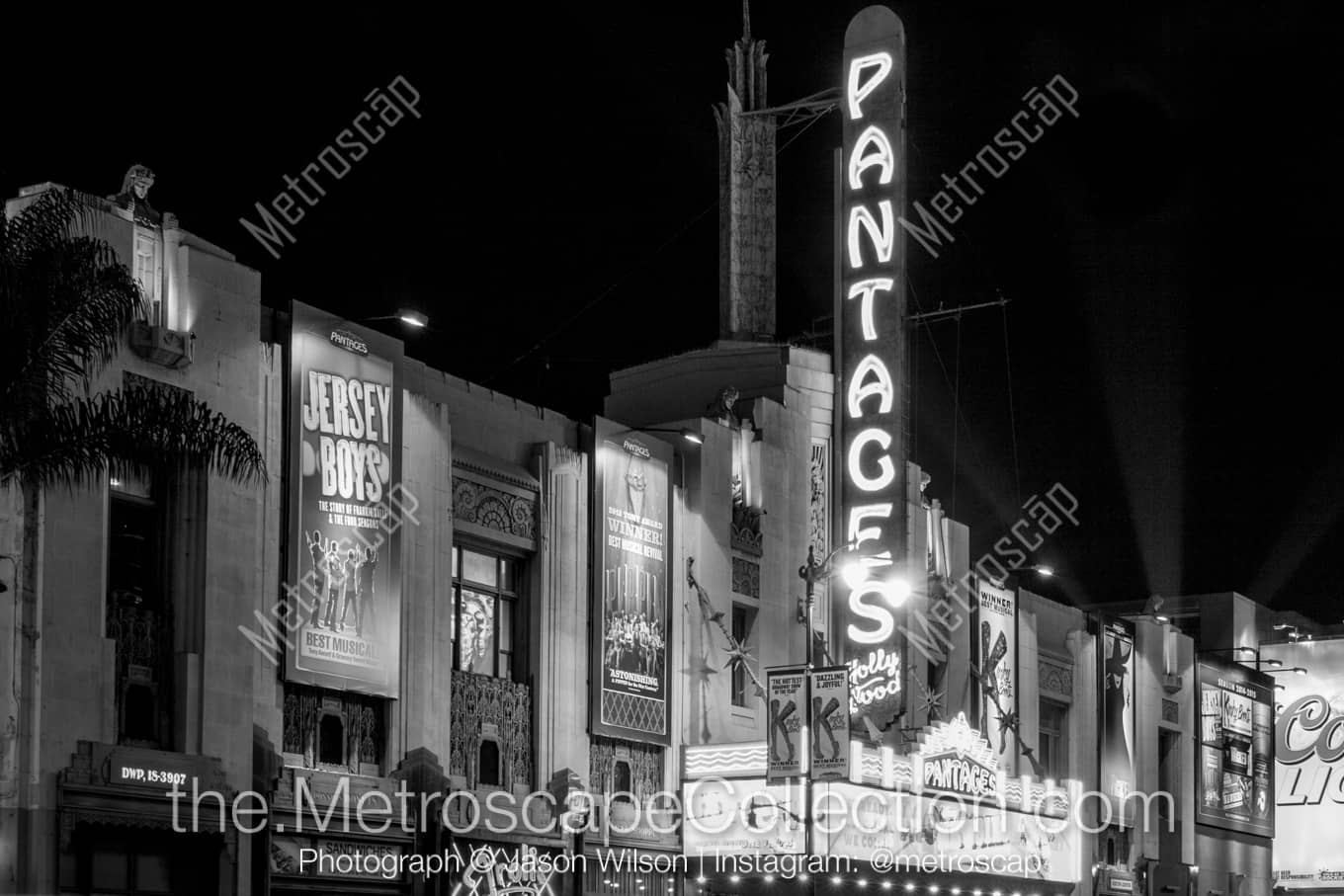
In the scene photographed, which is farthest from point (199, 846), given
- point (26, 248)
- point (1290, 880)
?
point (1290, 880)

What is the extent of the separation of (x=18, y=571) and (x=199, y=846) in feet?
16.4

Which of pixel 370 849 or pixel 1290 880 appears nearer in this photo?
pixel 370 849

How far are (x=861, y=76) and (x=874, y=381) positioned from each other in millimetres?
7057

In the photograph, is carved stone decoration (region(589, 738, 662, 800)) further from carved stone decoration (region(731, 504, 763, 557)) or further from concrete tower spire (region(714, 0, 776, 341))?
concrete tower spire (region(714, 0, 776, 341))

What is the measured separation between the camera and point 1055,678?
53.3 metres

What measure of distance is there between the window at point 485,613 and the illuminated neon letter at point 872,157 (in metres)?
12.6

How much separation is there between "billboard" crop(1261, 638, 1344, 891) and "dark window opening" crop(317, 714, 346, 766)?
1805 inches

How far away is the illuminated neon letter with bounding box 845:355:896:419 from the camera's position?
1590 inches

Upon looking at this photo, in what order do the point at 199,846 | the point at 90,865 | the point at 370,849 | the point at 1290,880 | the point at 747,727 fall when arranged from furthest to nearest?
the point at 1290,880 < the point at 747,727 < the point at 370,849 < the point at 199,846 < the point at 90,865

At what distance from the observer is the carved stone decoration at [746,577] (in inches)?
1566

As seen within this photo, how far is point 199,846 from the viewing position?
2706cm

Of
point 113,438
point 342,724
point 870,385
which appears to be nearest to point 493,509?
point 342,724

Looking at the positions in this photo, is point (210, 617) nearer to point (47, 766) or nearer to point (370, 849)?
point (47, 766)

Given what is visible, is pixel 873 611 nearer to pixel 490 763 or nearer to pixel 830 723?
pixel 830 723
